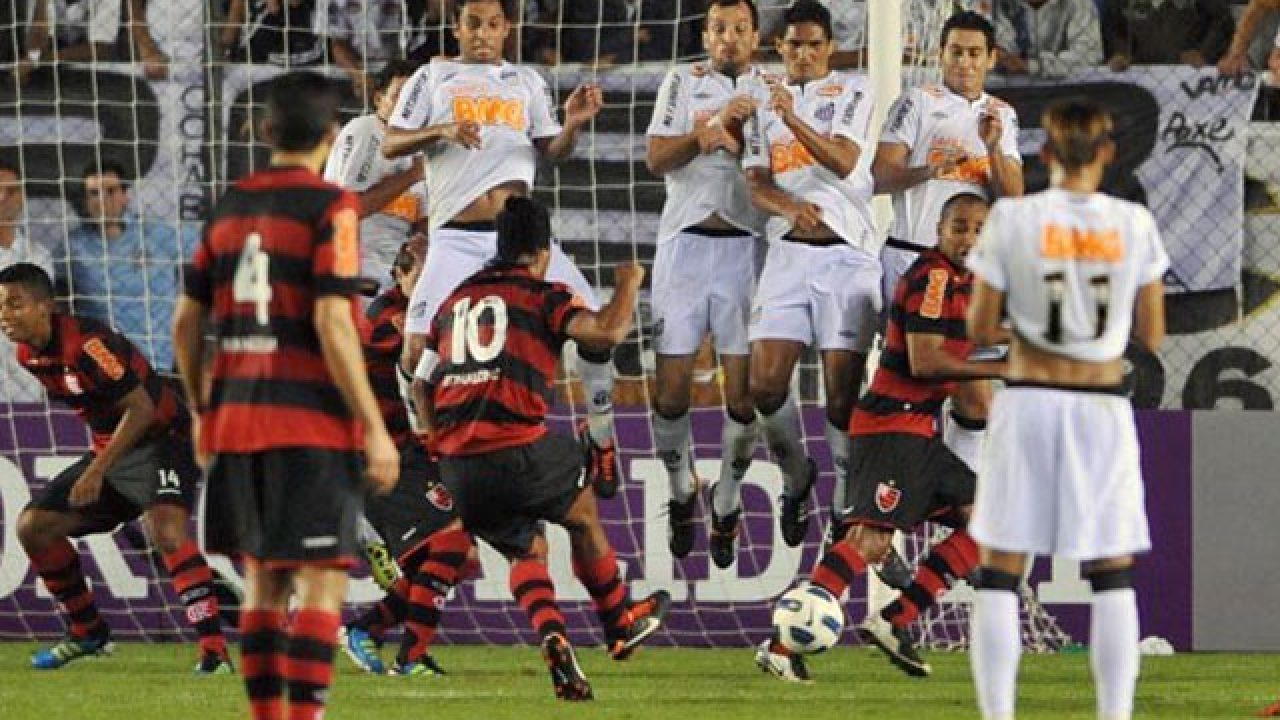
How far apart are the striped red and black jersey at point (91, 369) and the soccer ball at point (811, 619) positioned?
9.80 ft

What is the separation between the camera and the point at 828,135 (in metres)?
11.8

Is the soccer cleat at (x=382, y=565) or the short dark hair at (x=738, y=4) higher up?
the short dark hair at (x=738, y=4)

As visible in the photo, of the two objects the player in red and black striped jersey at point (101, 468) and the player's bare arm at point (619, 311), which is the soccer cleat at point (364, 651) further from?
the player's bare arm at point (619, 311)

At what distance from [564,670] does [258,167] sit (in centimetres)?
560

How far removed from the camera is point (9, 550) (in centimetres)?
1412

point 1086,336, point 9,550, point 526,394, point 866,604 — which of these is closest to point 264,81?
point 9,550

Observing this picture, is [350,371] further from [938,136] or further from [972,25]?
[972,25]

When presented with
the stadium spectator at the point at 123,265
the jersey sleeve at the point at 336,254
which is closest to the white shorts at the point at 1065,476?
the jersey sleeve at the point at 336,254

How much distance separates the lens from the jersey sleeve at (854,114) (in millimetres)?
11859

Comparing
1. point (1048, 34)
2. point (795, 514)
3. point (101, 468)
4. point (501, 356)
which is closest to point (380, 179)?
point (101, 468)

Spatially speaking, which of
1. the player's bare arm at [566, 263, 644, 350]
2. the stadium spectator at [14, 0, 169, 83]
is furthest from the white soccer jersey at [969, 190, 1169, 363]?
the stadium spectator at [14, 0, 169, 83]

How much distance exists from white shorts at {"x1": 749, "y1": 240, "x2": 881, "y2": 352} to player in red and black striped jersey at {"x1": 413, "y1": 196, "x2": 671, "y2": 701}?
1.83 m

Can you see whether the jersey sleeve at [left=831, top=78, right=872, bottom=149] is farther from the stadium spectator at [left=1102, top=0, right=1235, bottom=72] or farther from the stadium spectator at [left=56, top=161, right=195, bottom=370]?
the stadium spectator at [left=56, top=161, right=195, bottom=370]

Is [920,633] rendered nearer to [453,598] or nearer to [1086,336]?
[453,598]
